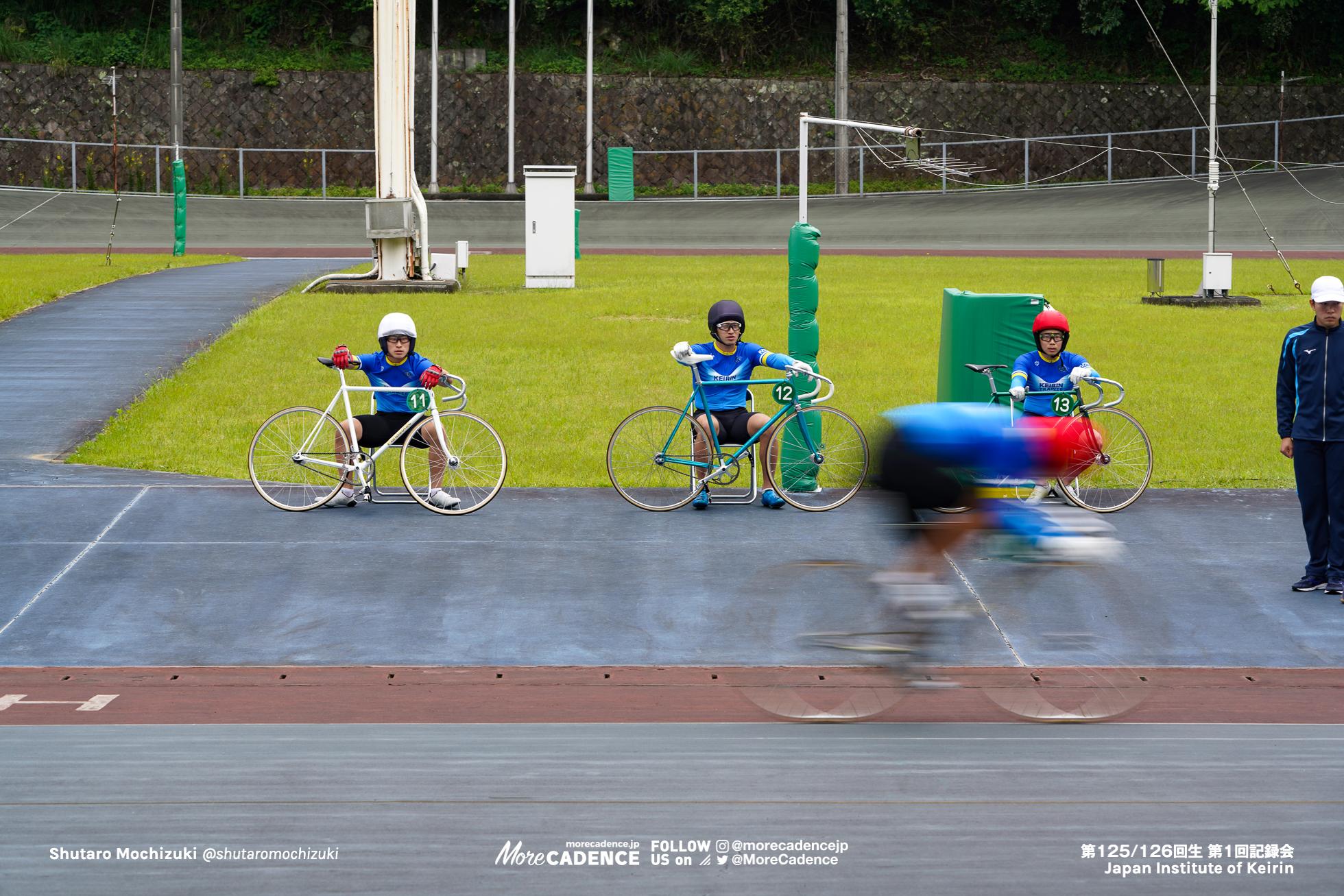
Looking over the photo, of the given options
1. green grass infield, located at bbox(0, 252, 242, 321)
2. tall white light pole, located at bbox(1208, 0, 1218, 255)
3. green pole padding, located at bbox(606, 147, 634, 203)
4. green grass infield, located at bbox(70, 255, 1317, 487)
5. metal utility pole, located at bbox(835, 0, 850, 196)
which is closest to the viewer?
green grass infield, located at bbox(70, 255, 1317, 487)

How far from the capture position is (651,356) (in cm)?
1759

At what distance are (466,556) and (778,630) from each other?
3.05 metres

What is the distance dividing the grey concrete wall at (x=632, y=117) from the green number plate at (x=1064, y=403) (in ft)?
132

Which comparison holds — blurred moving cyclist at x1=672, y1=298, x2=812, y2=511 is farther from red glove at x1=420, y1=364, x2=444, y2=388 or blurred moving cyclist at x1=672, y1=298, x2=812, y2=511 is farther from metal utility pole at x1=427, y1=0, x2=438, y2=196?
metal utility pole at x1=427, y1=0, x2=438, y2=196

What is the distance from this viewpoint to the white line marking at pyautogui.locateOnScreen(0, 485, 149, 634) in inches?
298

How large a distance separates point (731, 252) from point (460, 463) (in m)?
26.8

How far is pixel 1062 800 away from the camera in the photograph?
5160 millimetres

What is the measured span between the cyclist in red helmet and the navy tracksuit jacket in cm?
161

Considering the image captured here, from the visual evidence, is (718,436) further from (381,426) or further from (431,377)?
(381,426)

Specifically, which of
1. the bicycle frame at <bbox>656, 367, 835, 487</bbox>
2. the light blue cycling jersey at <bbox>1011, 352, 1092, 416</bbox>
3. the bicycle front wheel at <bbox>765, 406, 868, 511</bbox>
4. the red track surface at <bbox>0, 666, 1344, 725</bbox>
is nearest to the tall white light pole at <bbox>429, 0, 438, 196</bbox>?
the bicycle front wheel at <bbox>765, 406, 868, 511</bbox>

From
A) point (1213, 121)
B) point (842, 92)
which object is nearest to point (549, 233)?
point (1213, 121)

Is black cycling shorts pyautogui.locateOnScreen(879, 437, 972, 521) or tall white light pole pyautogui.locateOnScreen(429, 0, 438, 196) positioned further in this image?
tall white light pole pyautogui.locateOnScreen(429, 0, 438, 196)

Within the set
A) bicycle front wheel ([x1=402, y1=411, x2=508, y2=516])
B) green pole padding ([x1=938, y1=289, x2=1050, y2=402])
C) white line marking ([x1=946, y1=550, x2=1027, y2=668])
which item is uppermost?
green pole padding ([x1=938, y1=289, x2=1050, y2=402])

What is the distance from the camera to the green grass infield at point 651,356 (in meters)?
12.3
